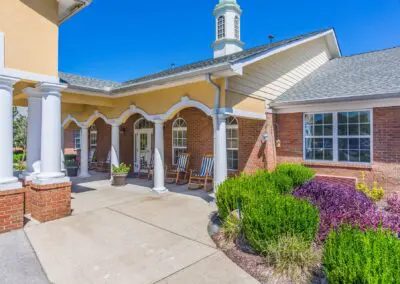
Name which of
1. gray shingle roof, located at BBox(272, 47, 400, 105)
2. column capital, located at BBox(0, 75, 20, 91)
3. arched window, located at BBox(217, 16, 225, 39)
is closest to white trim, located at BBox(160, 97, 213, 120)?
gray shingle roof, located at BBox(272, 47, 400, 105)

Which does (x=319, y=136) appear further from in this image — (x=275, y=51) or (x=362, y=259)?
(x=362, y=259)

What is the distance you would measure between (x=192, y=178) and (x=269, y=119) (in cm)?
363

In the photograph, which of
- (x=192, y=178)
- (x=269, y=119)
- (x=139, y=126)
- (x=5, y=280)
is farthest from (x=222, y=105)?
(x=139, y=126)

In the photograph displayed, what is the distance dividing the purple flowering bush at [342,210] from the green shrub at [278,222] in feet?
2.18

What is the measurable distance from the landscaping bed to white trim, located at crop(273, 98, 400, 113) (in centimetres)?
302

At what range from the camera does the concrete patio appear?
370 centimetres

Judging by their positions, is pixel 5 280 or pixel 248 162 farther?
pixel 248 162

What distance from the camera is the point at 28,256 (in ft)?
14.0

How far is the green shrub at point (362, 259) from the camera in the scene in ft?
7.86

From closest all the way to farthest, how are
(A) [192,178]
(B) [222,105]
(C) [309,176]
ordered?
(B) [222,105], (C) [309,176], (A) [192,178]

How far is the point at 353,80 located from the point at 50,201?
10.2 meters

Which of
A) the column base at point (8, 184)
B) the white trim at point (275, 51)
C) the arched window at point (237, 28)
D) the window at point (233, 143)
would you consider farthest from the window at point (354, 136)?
the column base at point (8, 184)

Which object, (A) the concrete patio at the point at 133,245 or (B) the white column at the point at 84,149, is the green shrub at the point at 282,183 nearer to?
(A) the concrete patio at the point at 133,245

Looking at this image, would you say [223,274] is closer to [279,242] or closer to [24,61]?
[279,242]
